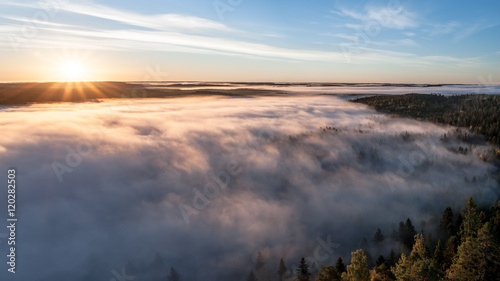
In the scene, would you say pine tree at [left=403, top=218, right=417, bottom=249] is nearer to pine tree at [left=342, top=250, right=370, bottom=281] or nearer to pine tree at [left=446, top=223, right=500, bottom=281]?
pine tree at [left=342, top=250, right=370, bottom=281]

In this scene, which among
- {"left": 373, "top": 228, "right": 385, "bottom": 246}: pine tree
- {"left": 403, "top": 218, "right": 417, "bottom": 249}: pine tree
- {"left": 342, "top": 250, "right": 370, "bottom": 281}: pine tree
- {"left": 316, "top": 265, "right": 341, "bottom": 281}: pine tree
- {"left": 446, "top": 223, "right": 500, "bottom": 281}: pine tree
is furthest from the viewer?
→ {"left": 373, "top": 228, "right": 385, "bottom": 246}: pine tree

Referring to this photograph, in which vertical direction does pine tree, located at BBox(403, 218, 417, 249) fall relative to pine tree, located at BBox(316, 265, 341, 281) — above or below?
below

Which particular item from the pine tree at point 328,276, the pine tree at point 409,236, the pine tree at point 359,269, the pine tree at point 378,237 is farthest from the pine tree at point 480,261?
the pine tree at point 378,237

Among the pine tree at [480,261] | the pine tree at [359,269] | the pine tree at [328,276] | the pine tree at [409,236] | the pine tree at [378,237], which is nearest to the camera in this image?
the pine tree at [480,261]

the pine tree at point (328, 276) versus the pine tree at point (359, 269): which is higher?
the pine tree at point (359, 269)

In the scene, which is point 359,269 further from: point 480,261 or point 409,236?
point 409,236

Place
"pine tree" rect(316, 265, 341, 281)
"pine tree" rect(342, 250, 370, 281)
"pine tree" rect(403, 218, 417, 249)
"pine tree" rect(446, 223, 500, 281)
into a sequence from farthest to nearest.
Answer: "pine tree" rect(403, 218, 417, 249) < "pine tree" rect(316, 265, 341, 281) < "pine tree" rect(342, 250, 370, 281) < "pine tree" rect(446, 223, 500, 281)

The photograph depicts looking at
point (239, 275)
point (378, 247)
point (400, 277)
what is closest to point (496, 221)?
point (400, 277)

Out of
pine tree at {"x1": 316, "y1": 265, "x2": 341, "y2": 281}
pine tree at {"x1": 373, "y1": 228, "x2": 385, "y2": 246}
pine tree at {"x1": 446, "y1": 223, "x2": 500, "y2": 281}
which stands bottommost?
Result: pine tree at {"x1": 373, "y1": 228, "x2": 385, "y2": 246}

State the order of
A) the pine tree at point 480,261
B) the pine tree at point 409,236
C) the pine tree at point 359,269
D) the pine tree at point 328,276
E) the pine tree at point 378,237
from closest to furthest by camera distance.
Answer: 1. the pine tree at point 480,261
2. the pine tree at point 359,269
3. the pine tree at point 328,276
4. the pine tree at point 409,236
5. the pine tree at point 378,237

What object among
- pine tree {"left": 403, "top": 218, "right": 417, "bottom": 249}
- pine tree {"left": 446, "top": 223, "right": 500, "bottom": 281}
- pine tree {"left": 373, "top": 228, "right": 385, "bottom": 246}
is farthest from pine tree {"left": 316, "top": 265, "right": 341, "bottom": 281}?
pine tree {"left": 373, "top": 228, "right": 385, "bottom": 246}

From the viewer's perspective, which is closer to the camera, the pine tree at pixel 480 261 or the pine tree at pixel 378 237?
the pine tree at pixel 480 261

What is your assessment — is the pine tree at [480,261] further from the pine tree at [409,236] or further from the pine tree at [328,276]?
the pine tree at [409,236]
